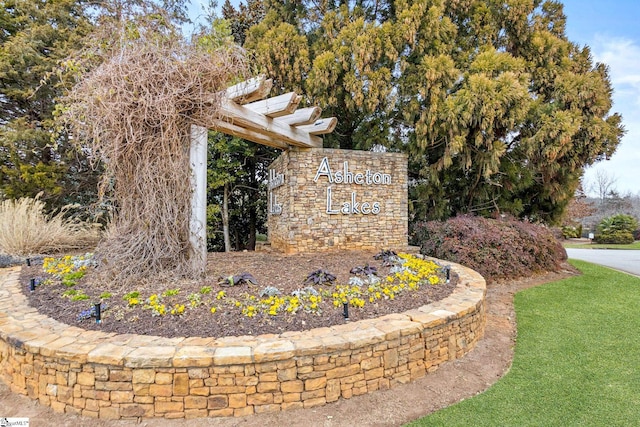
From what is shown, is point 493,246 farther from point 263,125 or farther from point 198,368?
point 198,368

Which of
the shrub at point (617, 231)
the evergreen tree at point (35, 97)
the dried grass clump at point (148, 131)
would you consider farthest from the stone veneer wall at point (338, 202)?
the shrub at point (617, 231)

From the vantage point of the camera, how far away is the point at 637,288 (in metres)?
6.07

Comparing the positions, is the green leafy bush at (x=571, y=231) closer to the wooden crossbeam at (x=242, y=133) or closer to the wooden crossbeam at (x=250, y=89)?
the wooden crossbeam at (x=242, y=133)

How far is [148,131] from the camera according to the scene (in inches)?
156

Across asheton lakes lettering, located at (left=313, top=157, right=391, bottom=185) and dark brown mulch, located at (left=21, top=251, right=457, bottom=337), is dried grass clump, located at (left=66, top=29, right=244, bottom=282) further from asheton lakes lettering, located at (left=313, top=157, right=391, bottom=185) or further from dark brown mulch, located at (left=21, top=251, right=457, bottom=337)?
asheton lakes lettering, located at (left=313, top=157, right=391, bottom=185)

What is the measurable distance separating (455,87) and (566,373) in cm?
608

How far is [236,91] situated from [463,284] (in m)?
4.05

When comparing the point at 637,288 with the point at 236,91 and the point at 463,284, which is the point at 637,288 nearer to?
the point at 463,284

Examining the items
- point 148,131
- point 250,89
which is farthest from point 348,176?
point 148,131

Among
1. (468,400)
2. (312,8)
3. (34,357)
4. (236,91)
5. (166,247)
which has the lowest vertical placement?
(468,400)

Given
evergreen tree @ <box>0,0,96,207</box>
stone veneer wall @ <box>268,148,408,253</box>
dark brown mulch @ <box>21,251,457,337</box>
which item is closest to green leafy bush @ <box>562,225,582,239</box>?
stone veneer wall @ <box>268,148,408,253</box>

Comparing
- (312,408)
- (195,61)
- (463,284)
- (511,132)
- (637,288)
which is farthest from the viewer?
(511,132)

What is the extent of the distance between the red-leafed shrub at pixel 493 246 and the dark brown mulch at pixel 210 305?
224cm

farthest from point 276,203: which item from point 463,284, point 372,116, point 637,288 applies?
point 637,288
